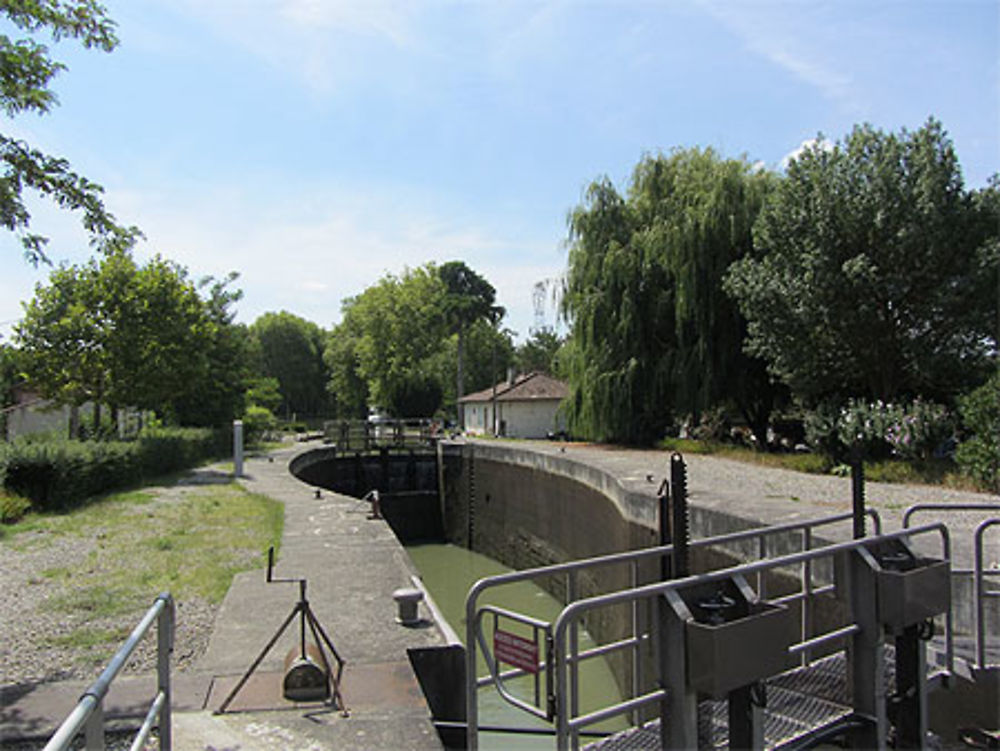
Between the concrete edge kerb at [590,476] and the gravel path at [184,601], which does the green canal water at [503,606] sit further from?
the gravel path at [184,601]

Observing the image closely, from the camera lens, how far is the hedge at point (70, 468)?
1388cm

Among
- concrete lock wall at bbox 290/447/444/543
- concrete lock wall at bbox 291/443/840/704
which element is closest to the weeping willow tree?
concrete lock wall at bbox 291/443/840/704

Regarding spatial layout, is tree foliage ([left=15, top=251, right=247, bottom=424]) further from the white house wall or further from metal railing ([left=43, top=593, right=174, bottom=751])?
the white house wall

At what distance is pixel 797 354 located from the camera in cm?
1725

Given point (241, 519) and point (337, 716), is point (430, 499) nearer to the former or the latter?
point (241, 519)

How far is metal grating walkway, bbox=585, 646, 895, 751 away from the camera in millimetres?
3541

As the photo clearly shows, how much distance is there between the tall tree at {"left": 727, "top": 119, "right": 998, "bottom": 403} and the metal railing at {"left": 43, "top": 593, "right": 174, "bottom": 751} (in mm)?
15304

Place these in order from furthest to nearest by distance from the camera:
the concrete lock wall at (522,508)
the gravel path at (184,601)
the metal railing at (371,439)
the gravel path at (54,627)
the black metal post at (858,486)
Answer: the metal railing at (371,439) → the concrete lock wall at (522,508) → the gravel path at (184,601) → the gravel path at (54,627) → the black metal post at (858,486)

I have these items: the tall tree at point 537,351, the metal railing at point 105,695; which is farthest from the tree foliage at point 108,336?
the tall tree at point 537,351

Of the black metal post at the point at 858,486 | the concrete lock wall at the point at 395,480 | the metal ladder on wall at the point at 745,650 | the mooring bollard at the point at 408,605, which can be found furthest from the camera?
the concrete lock wall at the point at 395,480

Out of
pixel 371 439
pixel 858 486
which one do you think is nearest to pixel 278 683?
pixel 858 486

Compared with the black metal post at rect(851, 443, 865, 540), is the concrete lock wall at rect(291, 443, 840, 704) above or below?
below

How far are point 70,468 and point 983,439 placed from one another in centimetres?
1674

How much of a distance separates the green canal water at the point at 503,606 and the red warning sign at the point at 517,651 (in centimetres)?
324
